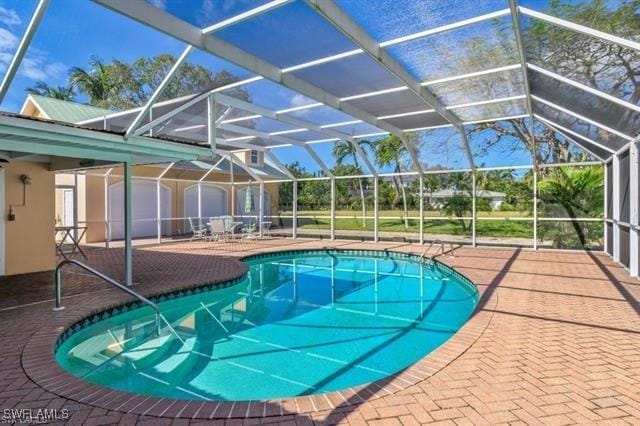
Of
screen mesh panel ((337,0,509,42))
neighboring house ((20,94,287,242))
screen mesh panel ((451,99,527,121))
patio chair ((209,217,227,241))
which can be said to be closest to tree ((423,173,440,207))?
screen mesh panel ((451,99,527,121))

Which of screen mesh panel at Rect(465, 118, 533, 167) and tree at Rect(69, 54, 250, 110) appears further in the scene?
screen mesh panel at Rect(465, 118, 533, 167)

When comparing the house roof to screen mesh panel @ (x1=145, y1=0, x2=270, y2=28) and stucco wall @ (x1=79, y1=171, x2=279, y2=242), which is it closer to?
stucco wall @ (x1=79, y1=171, x2=279, y2=242)

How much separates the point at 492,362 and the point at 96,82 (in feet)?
20.1

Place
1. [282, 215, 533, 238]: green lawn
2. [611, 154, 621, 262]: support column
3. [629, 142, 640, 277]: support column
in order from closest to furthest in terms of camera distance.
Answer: [629, 142, 640, 277]: support column < [611, 154, 621, 262]: support column < [282, 215, 533, 238]: green lawn

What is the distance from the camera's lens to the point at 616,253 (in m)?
9.67

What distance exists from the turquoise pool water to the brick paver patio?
1.86 feet

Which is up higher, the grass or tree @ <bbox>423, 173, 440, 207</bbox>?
tree @ <bbox>423, 173, 440, 207</bbox>

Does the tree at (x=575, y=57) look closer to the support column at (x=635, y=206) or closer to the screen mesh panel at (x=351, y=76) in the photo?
the support column at (x=635, y=206)

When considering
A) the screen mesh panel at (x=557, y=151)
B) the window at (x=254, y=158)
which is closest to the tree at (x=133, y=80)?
the window at (x=254, y=158)

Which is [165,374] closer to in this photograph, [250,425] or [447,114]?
[250,425]

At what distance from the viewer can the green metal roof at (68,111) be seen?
5.56 m

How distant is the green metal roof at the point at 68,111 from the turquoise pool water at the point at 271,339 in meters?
3.21

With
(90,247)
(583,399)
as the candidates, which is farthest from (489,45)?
(90,247)

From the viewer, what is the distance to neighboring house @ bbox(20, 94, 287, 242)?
1412 centimetres
